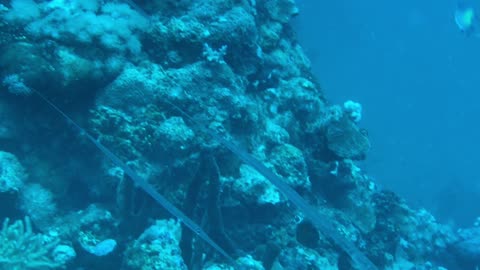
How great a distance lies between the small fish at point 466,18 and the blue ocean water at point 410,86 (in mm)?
15178

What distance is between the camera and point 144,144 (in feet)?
19.6

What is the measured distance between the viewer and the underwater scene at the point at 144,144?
545 centimetres

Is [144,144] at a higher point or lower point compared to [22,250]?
higher

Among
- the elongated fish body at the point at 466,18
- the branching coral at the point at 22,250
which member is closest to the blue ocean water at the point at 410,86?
the elongated fish body at the point at 466,18

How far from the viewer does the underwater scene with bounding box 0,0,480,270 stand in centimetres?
545

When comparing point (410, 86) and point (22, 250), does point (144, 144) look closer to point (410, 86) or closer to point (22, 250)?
point (22, 250)

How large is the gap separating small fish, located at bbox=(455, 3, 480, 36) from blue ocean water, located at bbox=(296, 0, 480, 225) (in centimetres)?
1518

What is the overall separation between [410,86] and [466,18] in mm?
54986

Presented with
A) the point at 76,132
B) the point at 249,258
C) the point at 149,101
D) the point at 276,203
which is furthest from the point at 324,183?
the point at 76,132

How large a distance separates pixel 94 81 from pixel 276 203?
11.1 ft

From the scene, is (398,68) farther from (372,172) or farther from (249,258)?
(249,258)

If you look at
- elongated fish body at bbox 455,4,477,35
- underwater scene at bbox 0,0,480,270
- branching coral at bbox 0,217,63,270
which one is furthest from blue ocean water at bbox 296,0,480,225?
branching coral at bbox 0,217,63,270

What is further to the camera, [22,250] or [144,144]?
[144,144]

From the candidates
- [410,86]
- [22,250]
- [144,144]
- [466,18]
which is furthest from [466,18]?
[410,86]
